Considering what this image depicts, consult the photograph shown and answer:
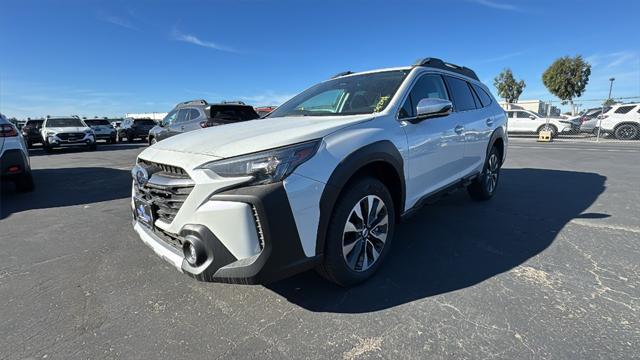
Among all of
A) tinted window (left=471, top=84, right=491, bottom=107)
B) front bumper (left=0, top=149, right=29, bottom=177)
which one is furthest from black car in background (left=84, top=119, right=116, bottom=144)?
tinted window (left=471, top=84, right=491, bottom=107)

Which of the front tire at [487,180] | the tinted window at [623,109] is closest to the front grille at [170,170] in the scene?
the front tire at [487,180]

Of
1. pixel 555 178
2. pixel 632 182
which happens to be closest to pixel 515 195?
pixel 555 178

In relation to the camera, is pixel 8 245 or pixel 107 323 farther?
pixel 8 245

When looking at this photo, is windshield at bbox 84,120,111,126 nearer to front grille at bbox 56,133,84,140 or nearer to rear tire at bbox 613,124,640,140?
front grille at bbox 56,133,84,140

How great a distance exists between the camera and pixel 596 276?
2.68 m

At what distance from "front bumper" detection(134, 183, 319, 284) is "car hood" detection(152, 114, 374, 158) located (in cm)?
29

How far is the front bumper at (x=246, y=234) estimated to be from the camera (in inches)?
73.8

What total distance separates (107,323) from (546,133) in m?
19.8

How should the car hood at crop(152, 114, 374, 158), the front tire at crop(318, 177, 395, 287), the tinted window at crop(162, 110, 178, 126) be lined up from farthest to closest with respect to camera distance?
the tinted window at crop(162, 110, 178, 126), the front tire at crop(318, 177, 395, 287), the car hood at crop(152, 114, 374, 158)

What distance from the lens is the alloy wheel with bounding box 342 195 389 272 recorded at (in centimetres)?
241

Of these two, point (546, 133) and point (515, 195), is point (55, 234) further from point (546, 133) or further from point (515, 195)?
point (546, 133)

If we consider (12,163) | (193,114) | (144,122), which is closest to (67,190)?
(12,163)

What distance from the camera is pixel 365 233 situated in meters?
2.54

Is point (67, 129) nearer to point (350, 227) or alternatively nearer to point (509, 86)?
point (350, 227)
